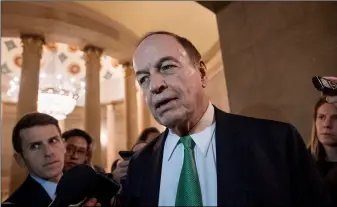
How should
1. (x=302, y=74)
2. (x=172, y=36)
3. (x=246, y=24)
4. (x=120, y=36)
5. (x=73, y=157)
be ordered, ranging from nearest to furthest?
(x=172, y=36) → (x=302, y=74) → (x=73, y=157) → (x=246, y=24) → (x=120, y=36)

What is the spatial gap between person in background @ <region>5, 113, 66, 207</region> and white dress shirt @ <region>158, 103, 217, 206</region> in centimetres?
95

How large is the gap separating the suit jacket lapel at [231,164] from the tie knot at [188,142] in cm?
8

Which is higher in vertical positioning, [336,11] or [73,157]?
[336,11]

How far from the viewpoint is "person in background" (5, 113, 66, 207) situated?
1.73 meters

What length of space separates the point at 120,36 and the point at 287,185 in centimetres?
720

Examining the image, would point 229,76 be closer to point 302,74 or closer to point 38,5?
point 302,74

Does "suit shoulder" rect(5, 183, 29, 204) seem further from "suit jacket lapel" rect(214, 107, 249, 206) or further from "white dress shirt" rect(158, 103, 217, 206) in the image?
"suit jacket lapel" rect(214, 107, 249, 206)

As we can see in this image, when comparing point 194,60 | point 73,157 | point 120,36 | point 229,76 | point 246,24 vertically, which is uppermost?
point 120,36

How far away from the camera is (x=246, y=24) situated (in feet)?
9.89

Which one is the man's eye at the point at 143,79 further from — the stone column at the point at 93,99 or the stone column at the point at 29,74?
the stone column at the point at 93,99

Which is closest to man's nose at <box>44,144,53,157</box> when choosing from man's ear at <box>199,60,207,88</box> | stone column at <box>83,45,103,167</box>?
man's ear at <box>199,60,207,88</box>

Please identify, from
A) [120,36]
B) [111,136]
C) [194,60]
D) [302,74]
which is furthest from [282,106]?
[111,136]

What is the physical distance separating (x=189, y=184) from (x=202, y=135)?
0.60 ft

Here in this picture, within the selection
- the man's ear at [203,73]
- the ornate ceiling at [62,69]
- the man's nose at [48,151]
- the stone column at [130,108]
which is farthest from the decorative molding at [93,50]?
the man's ear at [203,73]
